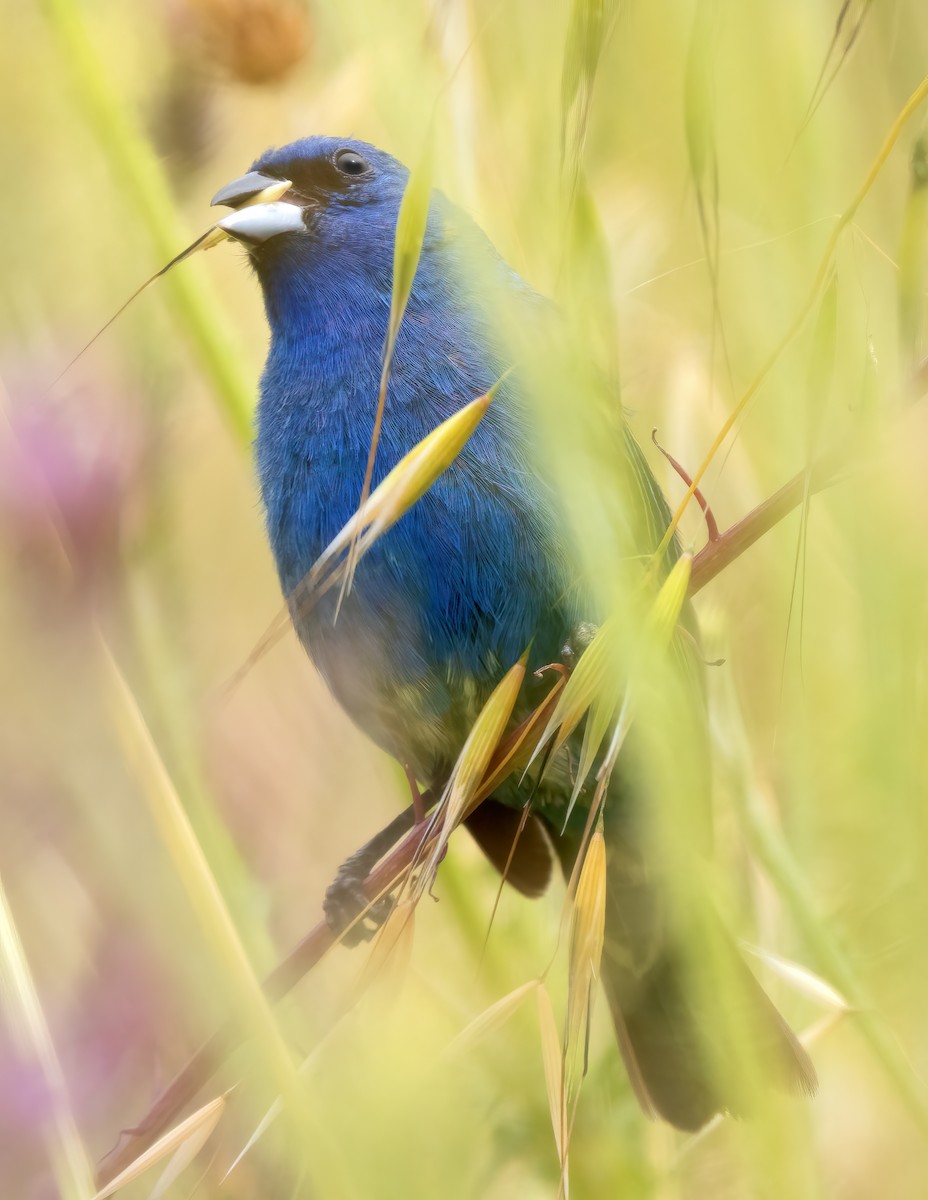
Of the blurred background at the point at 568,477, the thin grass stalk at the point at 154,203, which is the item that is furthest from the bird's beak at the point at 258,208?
the thin grass stalk at the point at 154,203

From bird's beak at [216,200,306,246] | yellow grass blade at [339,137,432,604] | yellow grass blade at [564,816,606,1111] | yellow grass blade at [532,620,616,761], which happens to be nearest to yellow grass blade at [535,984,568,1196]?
yellow grass blade at [564,816,606,1111]

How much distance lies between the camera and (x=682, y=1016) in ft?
5.48

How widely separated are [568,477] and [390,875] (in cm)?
59

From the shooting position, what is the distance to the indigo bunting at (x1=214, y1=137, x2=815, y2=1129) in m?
1.81

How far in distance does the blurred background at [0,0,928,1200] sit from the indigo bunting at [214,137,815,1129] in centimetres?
12

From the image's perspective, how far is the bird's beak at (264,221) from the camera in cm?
Result: 198

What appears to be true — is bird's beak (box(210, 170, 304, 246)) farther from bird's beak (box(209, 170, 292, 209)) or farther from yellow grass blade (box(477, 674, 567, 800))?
yellow grass blade (box(477, 674, 567, 800))

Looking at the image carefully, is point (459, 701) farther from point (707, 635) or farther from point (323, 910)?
point (323, 910)

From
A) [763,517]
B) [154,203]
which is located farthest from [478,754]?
[154,203]

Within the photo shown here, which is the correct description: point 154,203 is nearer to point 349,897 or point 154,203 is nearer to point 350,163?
point 350,163

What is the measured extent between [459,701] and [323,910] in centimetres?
66

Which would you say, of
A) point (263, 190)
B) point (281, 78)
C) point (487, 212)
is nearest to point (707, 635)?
point (487, 212)

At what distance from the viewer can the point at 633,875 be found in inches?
80.2

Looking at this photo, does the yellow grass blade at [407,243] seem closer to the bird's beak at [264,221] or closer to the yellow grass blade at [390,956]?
the yellow grass blade at [390,956]
